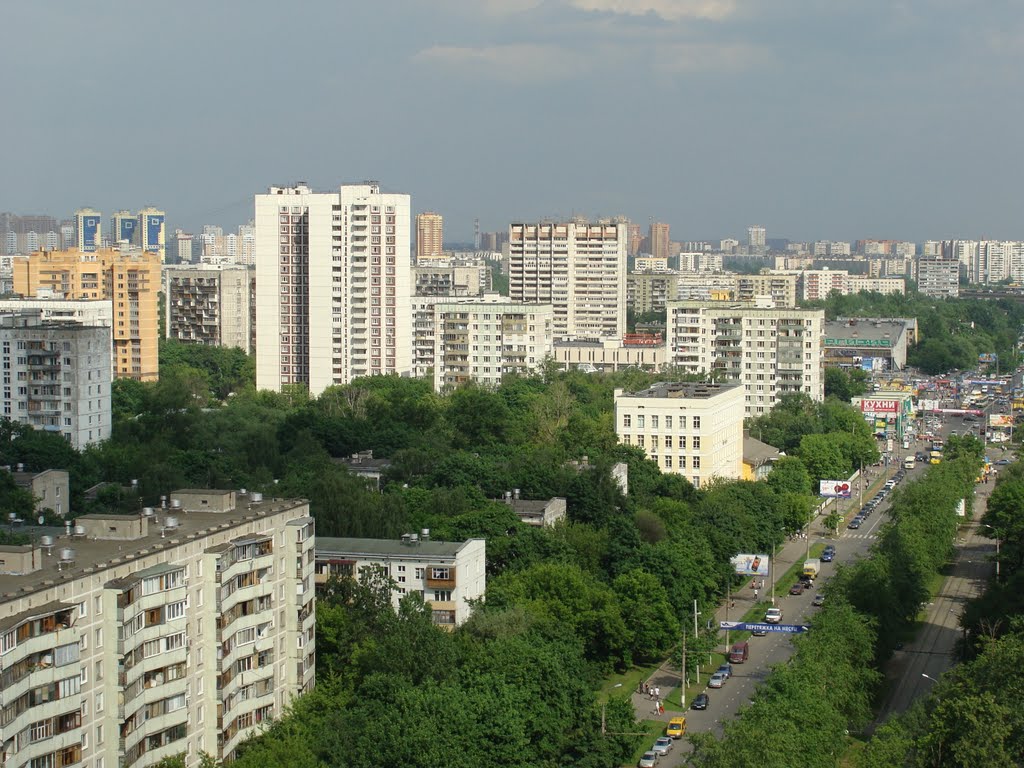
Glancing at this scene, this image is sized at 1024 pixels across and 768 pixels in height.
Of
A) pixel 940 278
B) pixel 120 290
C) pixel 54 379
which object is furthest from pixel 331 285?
pixel 940 278

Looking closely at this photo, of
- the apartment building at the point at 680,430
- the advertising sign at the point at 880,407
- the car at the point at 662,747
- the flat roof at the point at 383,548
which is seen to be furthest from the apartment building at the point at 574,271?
the car at the point at 662,747

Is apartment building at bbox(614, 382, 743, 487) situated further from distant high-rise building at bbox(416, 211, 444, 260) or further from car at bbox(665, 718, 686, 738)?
distant high-rise building at bbox(416, 211, 444, 260)

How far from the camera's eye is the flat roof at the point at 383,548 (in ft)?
84.3

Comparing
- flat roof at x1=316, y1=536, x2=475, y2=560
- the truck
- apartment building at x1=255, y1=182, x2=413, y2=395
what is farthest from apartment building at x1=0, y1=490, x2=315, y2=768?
apartment building at x1=255, y1=182, x2=413, y2=395

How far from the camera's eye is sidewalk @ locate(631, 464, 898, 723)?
24.9 m

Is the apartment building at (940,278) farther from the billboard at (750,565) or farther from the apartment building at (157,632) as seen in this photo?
the apartment building at (157,632)

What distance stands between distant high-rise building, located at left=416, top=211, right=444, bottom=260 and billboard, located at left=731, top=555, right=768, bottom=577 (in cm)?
9675

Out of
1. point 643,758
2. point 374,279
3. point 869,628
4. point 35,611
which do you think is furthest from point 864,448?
point 35,611

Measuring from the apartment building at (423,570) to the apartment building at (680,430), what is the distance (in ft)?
48.9

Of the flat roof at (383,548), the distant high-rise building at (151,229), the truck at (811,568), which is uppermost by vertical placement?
the distant high-rise building at (151,229)

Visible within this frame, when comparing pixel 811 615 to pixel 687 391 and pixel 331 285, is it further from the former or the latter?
pixel 331 285

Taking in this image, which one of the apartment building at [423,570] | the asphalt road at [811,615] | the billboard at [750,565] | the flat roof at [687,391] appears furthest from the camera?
the flat roof at [687,391]

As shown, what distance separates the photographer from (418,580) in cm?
2556

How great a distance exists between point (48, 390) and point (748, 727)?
3053 centimetres
